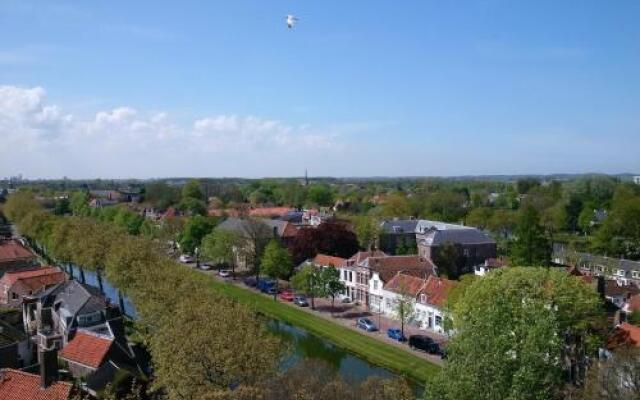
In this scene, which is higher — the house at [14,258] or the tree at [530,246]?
the tree at [530,246]

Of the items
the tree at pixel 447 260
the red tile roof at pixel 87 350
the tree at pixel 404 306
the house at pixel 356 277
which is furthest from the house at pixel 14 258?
the tree at pixel 447 260

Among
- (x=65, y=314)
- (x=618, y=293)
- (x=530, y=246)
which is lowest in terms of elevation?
(x=618, y=293)

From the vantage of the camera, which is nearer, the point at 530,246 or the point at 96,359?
the point at 96,359

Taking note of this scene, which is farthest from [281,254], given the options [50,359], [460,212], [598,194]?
[598,194]

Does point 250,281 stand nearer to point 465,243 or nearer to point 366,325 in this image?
point 366,325

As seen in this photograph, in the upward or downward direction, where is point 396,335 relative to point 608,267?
downward

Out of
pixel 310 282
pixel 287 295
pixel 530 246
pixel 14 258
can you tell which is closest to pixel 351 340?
pixel 310 282

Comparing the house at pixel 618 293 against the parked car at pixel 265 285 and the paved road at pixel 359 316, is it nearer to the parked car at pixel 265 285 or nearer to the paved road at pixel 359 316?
the paved road at pixel 359 316

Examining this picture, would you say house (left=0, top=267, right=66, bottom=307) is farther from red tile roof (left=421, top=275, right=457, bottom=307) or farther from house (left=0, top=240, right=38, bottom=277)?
red tile roof (left=421, top=275, right=457, bottom=307)
